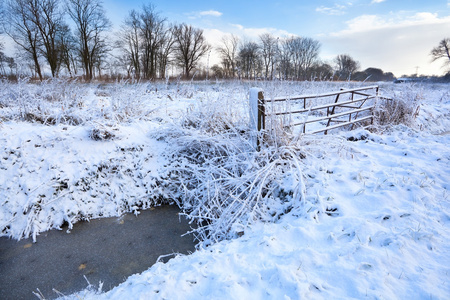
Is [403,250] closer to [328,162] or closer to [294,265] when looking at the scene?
[294,265]

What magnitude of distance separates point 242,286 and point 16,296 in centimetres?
233

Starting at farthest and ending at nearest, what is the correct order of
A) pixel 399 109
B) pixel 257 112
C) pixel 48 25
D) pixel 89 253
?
pixel 48 25, pixel 399 109, pixel 257 112, pixel 89 253

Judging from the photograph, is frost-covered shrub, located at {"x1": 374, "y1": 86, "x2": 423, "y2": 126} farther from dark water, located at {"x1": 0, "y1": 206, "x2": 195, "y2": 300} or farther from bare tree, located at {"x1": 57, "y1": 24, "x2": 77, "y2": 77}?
bare tree, located at {"x1": 57, "y1": 24, "x2": 77, "y2": 77}

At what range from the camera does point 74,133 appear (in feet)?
14.1

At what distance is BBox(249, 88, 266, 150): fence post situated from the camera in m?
3.82

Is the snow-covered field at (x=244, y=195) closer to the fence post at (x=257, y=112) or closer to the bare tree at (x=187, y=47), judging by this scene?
the fence post at (x=257, y=112)

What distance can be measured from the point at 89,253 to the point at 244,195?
2.20m

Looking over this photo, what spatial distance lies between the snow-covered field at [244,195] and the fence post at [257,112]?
207 millimetres

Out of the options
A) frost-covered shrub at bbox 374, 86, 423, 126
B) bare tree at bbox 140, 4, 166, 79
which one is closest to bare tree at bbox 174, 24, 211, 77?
bare tree at bbox 140, 4, 166, 79

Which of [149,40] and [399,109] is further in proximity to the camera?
[149,40]

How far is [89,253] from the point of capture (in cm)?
290

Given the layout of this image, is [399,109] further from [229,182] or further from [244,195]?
[229,182]

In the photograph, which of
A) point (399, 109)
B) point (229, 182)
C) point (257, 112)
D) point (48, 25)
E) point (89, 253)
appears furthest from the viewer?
point (48, 25)

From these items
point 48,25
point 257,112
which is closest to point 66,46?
point 48,25
